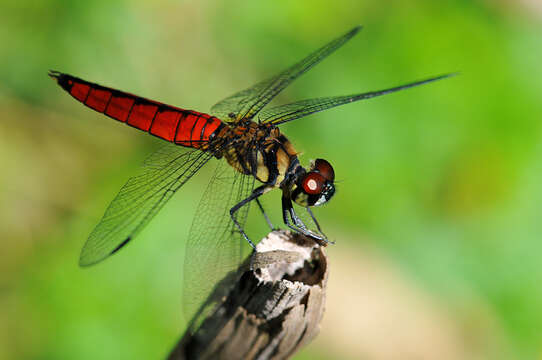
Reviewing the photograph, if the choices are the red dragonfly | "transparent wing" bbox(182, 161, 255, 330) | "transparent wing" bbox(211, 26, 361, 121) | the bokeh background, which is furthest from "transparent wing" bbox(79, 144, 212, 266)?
the bokeh background

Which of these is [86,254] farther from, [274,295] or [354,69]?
[354,69]

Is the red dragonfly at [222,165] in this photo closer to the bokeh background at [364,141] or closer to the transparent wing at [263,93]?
the transparent wing at [263,93]

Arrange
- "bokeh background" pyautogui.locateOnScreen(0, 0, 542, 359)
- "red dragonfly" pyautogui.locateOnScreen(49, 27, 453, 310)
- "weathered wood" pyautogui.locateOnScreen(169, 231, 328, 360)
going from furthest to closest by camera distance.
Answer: "bokeh background" pyautogui.locateOnScreen(0, 0, 542, 359) → "red dragonfly" pyautogui.locateOnScreen(49, 27, 453, 310) → "weathered wood" pyautogui.locateOnScreen(169, 231, 328, 360)

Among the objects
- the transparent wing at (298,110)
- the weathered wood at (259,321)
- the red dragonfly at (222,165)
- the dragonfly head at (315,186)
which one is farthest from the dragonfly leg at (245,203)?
the weathered wood at (259,321)

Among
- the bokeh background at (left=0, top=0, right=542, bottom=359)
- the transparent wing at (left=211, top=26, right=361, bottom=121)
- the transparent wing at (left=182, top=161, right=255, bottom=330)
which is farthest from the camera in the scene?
the bokeh background at (left=0, top=0, right=542, bottom=359)

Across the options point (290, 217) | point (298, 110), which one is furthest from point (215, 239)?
point (298, 110)

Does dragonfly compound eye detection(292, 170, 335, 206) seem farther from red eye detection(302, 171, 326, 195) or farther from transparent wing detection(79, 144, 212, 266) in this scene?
transparent wing detection(79, 144, 212, 266)

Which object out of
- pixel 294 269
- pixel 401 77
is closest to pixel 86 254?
pixel 294 269
